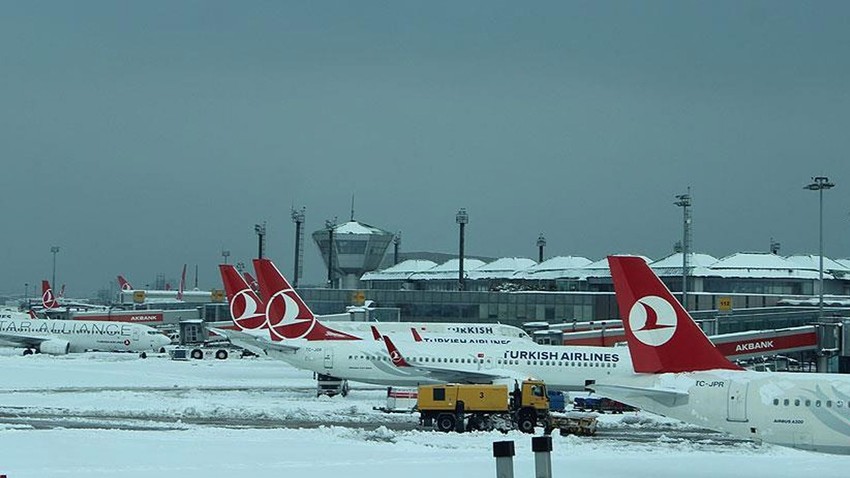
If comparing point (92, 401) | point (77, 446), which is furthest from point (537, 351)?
point (77, 446)

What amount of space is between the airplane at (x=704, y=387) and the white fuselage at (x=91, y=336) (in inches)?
2440

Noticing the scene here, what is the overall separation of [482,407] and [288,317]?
19.2 meters

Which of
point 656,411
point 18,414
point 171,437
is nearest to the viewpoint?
point 656,411

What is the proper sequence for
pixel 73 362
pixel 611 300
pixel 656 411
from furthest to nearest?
pixel 611 300 → pixel 73 362 → pixel 656 411

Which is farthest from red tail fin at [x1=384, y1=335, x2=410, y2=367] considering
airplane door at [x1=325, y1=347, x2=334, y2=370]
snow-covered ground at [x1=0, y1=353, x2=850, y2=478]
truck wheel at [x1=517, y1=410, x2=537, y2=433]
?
truck wheel at [x1=517, y1=410, x2=537, y2=433]

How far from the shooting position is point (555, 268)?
164m

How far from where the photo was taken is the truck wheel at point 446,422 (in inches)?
1433

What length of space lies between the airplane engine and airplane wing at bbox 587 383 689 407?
63.4 m

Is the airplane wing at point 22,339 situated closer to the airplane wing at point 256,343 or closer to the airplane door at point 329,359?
the airplane wing at point 256,343

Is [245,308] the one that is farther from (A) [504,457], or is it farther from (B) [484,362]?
(A) [504,457]

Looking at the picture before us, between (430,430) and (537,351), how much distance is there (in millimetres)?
11926

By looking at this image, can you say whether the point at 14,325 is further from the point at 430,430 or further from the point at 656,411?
the point at 656,411

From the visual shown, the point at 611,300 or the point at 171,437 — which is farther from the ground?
the point at 611,300

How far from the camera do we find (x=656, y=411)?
25766 mm
